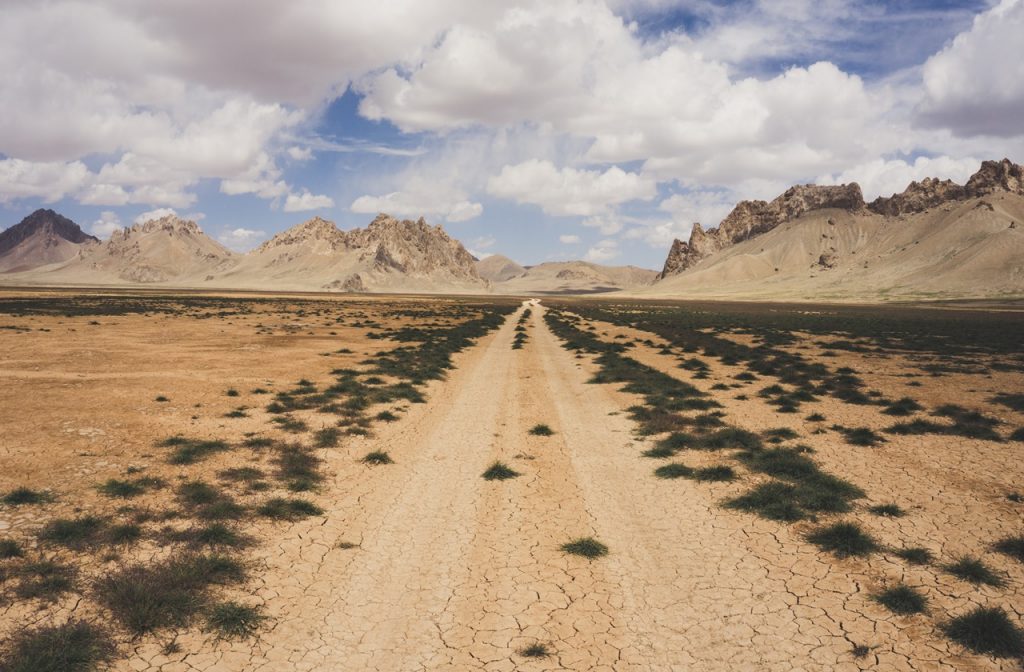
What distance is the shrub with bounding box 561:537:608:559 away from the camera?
29.9ft

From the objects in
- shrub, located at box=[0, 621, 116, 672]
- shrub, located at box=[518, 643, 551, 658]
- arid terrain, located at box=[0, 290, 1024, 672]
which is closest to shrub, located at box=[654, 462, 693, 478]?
arid terrain, located at box=[0, 290, 1024, 672]

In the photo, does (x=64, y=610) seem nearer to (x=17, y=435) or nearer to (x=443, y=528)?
(x=443, y=528)

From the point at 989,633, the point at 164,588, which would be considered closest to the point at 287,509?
the point at 164,588

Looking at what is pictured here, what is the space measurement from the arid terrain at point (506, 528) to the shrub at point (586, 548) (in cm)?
5

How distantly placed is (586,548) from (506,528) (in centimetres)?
170

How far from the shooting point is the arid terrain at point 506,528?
6.84 metres

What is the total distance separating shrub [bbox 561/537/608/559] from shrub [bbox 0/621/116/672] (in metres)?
6.43

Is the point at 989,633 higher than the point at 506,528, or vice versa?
the point at 989,633

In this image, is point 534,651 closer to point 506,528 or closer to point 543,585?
point 543,585

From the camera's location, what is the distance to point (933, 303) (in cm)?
15775

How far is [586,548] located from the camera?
30.2 feet

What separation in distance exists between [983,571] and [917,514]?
2.48m

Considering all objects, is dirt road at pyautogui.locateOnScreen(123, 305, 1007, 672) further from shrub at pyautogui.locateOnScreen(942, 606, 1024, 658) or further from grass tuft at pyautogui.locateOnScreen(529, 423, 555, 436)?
grass tuft at pyautogui.locateOnScreen(529, 423, 555, 436)

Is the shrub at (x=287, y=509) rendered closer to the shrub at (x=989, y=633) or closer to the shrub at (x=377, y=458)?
the shrub at (x=377, y=458)
